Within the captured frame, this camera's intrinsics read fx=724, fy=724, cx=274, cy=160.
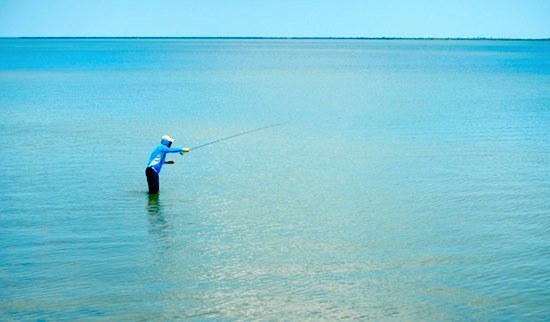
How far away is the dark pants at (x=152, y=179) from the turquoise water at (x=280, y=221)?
1.19ft

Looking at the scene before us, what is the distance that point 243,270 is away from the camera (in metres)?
11.6

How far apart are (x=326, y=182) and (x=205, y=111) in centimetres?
1726

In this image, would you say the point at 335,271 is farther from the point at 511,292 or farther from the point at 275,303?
the point at 511,292

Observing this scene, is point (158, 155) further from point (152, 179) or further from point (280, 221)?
point (280, 221)

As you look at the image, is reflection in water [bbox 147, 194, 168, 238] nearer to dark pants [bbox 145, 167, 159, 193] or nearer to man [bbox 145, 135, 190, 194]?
dark pants [bbox 145, 167, 159, 193]

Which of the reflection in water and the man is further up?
the man

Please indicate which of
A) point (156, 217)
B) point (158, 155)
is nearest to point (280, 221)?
point (156, 217)

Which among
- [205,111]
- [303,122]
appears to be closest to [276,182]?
[303,122]

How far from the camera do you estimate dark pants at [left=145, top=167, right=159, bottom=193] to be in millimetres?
16094

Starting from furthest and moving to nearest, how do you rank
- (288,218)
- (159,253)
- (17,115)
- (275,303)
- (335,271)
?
(17,115), (288,218), (159,253), (335,271), (275,303)

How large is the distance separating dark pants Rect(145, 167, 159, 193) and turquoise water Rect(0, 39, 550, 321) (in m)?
0.36

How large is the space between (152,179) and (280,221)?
343 centimetres

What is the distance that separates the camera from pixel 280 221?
14.5 meters

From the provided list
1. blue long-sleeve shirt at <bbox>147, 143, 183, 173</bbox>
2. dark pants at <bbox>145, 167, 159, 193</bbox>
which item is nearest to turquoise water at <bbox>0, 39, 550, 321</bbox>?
dark pants at <bbox>145, 167, 159, 193</bbox>
